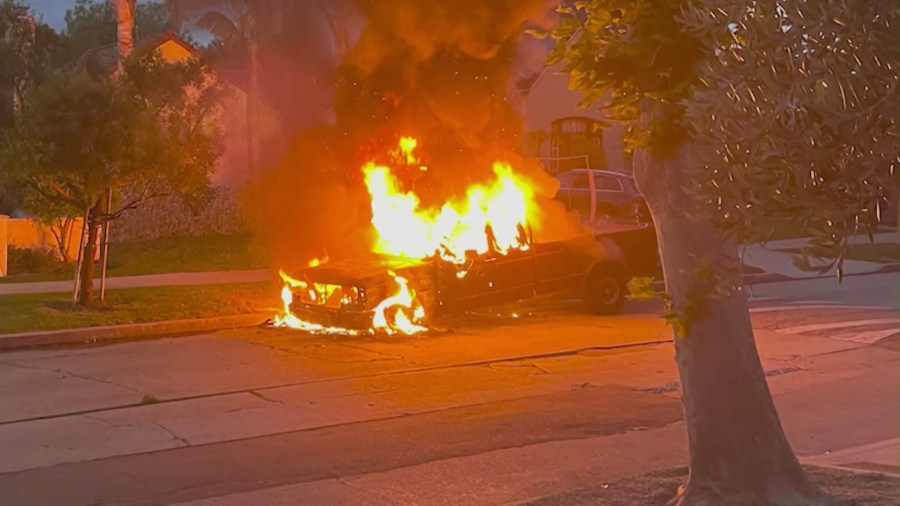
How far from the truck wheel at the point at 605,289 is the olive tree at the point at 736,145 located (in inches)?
396

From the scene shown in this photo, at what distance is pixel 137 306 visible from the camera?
1653 centimetres

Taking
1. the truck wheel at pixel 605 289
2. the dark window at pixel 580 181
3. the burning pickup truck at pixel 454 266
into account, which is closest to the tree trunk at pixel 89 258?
the burning pickup truck at pixel 454 266

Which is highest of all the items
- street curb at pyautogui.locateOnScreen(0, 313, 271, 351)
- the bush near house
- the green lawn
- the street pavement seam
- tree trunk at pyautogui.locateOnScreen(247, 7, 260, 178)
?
tree trunk at pyautogui.locateOnScreen(247, 7, 260, 178)

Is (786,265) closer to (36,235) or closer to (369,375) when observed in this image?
(369,375)

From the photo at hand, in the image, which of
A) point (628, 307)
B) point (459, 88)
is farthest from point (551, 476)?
point (459, 88)

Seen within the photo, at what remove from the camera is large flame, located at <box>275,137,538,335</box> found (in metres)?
14.3

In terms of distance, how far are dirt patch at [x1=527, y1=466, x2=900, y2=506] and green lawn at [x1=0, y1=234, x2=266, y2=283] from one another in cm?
1474

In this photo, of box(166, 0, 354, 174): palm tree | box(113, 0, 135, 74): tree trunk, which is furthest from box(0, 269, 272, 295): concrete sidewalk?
box(113, 0, 135, 74): tree trunk

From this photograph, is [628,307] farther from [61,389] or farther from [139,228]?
[139,228]

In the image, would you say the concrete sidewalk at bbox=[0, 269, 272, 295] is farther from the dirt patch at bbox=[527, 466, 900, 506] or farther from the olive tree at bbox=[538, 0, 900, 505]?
the olive tree at bbox=[538, 0, 900, 505]

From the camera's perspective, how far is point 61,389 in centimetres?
1130

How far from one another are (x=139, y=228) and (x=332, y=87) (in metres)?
6.67

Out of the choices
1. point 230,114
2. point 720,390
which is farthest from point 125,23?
point 720,390

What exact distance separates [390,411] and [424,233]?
5837 mm
